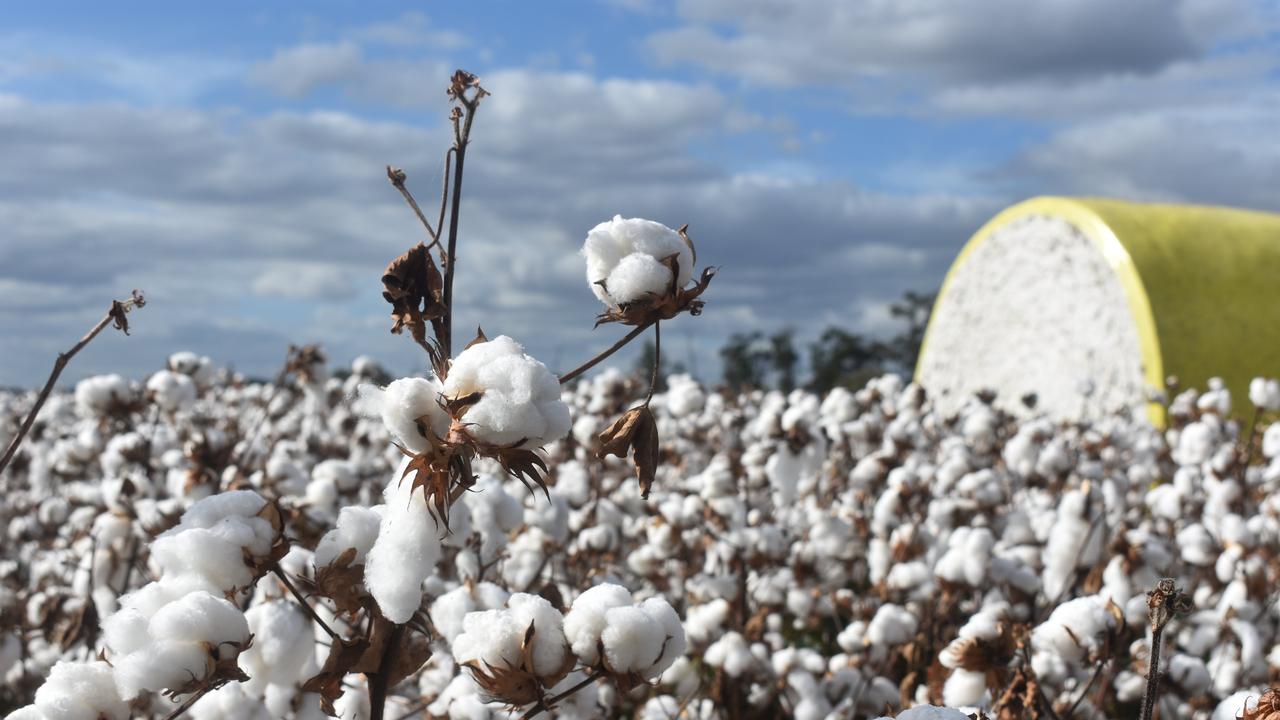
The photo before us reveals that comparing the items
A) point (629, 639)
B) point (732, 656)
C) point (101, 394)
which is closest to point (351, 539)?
point (629, 639)

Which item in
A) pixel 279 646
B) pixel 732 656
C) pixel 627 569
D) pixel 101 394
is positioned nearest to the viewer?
pixel 279 646

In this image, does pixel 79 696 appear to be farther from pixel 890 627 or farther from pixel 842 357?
pixel 842 357

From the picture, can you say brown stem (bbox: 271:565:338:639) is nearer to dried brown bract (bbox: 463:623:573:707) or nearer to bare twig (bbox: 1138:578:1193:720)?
dried brown bract (bbox: 463:623:573:707)

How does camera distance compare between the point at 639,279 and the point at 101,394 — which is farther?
the point at 101,394

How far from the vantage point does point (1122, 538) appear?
332 cm

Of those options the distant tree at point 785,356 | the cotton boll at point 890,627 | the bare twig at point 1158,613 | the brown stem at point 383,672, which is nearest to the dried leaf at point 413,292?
the brown stem at point 383,672

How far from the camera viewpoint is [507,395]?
120cm

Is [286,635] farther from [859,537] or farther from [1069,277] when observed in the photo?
[1069,277]

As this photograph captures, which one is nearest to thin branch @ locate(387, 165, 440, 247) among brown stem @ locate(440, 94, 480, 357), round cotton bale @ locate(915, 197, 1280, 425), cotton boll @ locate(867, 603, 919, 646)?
brown stem @ locate(440, 94, 480, 357)

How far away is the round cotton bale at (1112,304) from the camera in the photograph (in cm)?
1188

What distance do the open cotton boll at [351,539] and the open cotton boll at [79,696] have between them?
1.08ft

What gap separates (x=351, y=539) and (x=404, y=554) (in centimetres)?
22

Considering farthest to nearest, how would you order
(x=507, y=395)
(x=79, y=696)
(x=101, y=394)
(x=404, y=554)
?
(x=101, y=394)
(x=79, y=696)
(x=404, y=554)
(x=507, y=395)

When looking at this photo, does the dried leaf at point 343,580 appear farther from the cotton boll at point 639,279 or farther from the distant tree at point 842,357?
the distant tree at point 842,357
